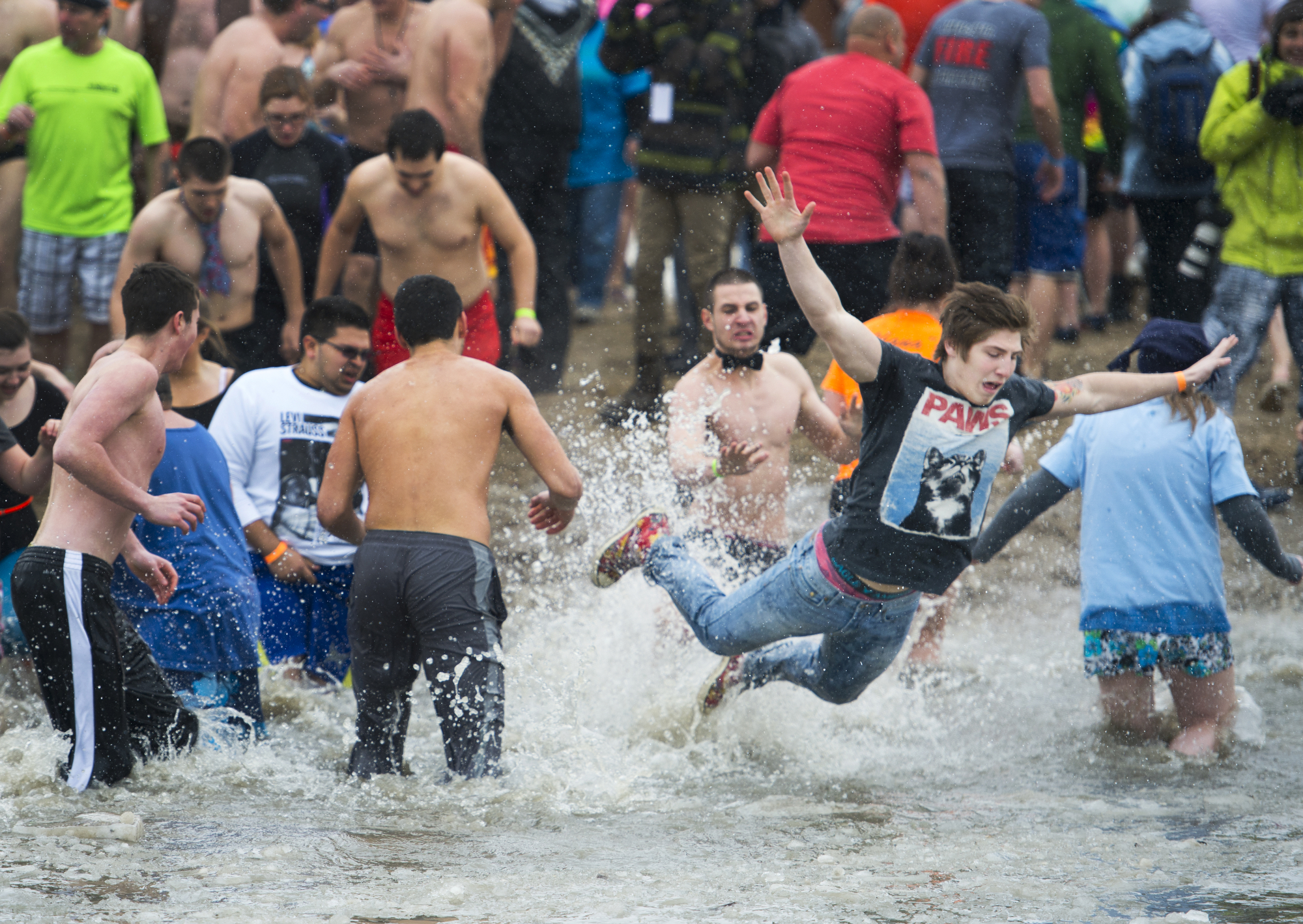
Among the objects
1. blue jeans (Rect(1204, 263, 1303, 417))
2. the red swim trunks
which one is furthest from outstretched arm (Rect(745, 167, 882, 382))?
blue jeans (Rect(1204, 263, 1303, 417))

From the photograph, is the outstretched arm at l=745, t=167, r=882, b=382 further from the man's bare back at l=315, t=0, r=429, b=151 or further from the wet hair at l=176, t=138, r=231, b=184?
the man's bare back at l=315, t=0, r=429, b=151

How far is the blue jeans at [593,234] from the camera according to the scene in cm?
912

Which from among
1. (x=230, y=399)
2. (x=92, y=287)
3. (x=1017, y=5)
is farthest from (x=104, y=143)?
(x=1017, y=5)

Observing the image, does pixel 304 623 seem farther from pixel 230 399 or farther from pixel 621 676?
pixel 621 676

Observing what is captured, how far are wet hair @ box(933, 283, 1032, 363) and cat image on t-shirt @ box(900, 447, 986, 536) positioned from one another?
33cm

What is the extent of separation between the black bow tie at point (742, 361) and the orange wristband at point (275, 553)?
1.90m

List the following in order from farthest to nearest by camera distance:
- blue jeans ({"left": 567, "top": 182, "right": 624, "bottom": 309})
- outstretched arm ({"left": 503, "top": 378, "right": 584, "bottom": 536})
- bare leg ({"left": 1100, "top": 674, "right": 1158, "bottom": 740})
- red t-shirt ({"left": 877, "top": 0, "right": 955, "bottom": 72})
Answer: red t-shirt ({"left": 877, "top": 0, "right": 955, "bottom": 72})
blue jeans ({"left": 567, "top": 182, "right": 624, "bottom": 309})
bare leg ({"left": 1100, "top": 674, "right": 1158, "bottom": 740})
outstretched arm ({"left": 503, "top": 378, "right": 584, "bottom": 536})

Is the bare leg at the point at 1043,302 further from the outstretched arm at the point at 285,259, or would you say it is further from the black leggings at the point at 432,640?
the black leggings at the point at 432,640

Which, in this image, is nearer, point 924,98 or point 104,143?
point 924,98

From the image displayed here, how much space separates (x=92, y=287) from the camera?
795cm

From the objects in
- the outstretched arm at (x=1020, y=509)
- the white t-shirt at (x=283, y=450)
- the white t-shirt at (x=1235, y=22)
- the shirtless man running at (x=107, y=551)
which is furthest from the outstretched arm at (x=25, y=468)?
the white t-shirt at (x=1235, y=22)

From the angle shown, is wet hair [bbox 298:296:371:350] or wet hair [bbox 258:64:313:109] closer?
wet hair [bbox 298:296:371:350]

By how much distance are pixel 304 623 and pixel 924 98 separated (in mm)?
4031

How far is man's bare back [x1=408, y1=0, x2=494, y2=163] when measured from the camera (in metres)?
7.62
